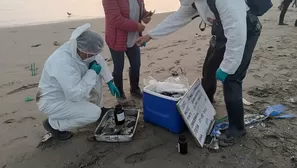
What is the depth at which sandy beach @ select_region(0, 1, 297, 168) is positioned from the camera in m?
2.66

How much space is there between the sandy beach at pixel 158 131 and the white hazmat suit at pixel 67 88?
244mm

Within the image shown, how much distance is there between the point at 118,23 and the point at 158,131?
1.37 m

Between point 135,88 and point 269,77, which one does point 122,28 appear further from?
point 269,77

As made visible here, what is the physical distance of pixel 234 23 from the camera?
2.26 m

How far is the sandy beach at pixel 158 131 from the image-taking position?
8.73 ft

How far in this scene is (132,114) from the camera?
346cm

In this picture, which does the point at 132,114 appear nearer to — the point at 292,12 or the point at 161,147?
the point at 161,147

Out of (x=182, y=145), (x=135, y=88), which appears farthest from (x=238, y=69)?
(x=135, y=88)

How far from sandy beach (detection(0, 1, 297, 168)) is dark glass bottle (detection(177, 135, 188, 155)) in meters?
0.05

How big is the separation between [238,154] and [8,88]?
11.5ft

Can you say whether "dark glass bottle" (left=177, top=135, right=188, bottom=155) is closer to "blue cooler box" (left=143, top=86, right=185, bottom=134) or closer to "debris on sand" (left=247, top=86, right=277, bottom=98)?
"blue cooler box" (left=143, top=86, right=185, bottom=134)

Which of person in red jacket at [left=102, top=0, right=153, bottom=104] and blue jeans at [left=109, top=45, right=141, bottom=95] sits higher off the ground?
person in red jacket at [left=102, top=0, right=153, bottom=104]

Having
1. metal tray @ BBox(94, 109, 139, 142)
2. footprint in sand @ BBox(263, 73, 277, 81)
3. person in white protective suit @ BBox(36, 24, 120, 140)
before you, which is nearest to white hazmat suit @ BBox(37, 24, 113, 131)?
person in white protective suit @ BBox(36, 24, 120, 140)

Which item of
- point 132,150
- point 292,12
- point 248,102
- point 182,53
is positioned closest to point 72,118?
point 132,150
